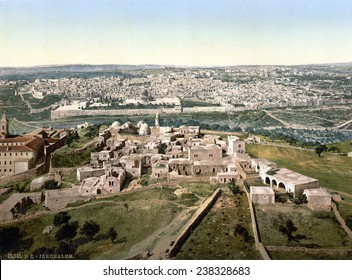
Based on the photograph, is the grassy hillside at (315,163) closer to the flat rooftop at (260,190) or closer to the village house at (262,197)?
the flat rooftop at (260,190)

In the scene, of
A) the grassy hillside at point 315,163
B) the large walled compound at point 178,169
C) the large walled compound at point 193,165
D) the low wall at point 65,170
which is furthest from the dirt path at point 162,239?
the low wall at point 65,170

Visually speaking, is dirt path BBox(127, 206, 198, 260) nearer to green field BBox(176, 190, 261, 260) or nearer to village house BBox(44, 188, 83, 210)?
green field BBox(176, 190, 261, 260)

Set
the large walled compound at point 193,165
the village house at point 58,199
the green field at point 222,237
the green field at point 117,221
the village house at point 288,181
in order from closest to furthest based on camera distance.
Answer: the green field at point 222,237
the green field at point 117,221
the village house at point 288,181
the large walled compound at point 193,165
the village house at point 58,199

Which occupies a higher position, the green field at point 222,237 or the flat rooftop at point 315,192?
the flat rooftop at point 315,192

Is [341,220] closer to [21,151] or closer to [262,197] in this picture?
[262,197]

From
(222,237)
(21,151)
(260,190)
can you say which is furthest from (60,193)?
(260,190)
